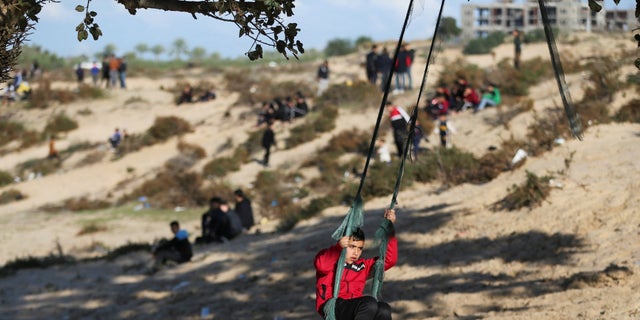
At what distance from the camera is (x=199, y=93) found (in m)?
41.9

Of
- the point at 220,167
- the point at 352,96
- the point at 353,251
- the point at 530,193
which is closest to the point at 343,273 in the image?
the point at 353,251

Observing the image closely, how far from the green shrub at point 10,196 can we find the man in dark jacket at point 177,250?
14.3 metres

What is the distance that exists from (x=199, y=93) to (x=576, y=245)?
31.4 meters

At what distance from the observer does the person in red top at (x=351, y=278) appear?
23.0 feet

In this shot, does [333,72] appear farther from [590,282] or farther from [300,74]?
[590,282]

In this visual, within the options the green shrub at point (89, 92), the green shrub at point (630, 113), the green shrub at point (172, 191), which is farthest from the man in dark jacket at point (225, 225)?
the green shrub at point (89, 92)

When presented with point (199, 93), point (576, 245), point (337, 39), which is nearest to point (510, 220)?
point (576, 245)

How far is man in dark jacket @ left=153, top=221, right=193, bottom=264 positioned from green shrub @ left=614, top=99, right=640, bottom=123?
868 cm

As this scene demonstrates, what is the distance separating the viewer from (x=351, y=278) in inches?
286

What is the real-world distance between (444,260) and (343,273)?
6017 millimetres

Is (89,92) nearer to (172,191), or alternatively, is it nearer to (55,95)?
(55,95)

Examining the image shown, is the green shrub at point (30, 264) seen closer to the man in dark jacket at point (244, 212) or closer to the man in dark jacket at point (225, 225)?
the man in dark jacket at point (225, 225)

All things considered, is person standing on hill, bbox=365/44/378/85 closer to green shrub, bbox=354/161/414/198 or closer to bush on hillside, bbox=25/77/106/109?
green shrub, bbox=354/161/414/198

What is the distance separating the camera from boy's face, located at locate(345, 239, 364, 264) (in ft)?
23.4
